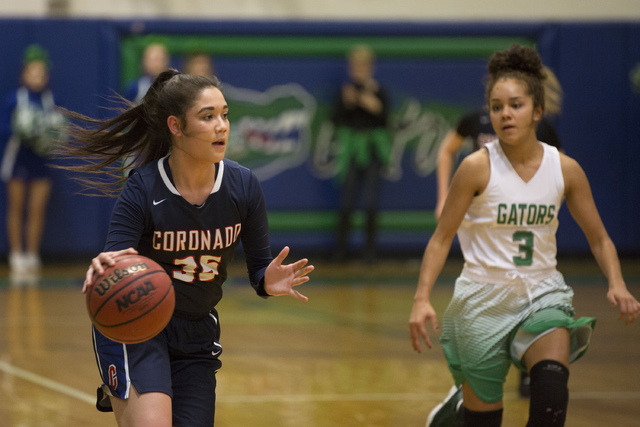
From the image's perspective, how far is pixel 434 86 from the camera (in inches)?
424

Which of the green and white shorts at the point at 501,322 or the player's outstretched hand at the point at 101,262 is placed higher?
the player's outstretched hand at the point at 101,262

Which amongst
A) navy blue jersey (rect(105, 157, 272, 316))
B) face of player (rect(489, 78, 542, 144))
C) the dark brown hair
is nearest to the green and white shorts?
face of player (rect(489, 78, 542, 144))

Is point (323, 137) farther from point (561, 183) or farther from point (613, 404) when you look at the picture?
point (561, 183)

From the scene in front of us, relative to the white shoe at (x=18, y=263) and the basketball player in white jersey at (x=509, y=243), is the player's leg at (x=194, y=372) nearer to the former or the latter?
the basketball player in white jersey at (x=509, y=243)

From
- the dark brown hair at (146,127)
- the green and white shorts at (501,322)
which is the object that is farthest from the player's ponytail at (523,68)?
the dark brown hair at (146,127)

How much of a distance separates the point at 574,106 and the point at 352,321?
5109 millimetres

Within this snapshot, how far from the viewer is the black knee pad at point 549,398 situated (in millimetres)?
3314

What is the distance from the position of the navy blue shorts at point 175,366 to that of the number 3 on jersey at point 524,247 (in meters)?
1.22

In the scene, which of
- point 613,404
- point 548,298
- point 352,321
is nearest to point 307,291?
point 352,321

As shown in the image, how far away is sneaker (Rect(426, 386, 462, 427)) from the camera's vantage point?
159 inches

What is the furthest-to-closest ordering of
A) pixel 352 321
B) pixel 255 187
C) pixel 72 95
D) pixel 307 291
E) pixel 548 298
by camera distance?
pixel 72 95
pixel 307 291
pixel 352 321
pixel 548 298
pixel 255 187

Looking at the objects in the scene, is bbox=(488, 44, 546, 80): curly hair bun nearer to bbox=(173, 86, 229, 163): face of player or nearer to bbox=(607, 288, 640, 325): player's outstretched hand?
bbox=(607, 288, 640, 325): player's outstretched hand

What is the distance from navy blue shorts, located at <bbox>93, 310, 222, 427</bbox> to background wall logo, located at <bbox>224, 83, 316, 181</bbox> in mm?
7332

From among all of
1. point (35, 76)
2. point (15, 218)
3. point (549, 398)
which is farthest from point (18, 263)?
point (549, 398)
